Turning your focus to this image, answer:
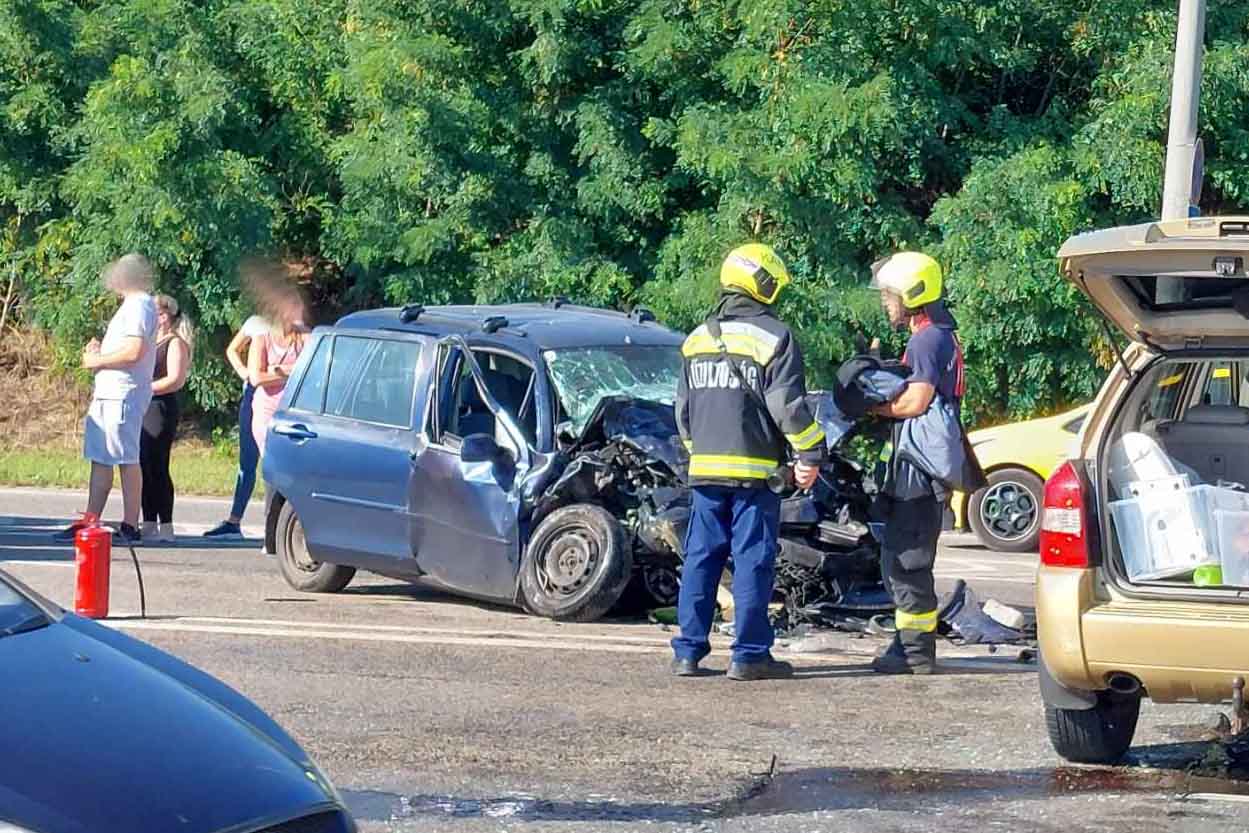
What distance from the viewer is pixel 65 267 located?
915 inches

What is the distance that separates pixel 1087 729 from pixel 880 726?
103cm

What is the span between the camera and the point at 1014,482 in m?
15.4

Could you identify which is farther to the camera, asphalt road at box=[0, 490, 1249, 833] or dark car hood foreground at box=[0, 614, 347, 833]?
asphalt road at box=[0, 490, 1249, 833]

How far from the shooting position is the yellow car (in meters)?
15.4

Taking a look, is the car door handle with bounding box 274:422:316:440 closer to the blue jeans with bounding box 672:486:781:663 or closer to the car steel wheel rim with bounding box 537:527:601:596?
the car steel wheel rim with bounding box 537:527:601:596

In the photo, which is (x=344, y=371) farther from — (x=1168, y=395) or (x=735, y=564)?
(x=1168, y=395)

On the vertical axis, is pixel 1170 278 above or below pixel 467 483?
above

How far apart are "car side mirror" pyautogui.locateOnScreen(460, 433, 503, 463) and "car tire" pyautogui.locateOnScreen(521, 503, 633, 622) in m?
0.43

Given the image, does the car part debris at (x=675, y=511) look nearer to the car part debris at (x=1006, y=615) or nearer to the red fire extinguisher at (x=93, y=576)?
the car part debris at (x=1006, y=615)

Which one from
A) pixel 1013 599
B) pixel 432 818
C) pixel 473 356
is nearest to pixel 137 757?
pixel 432 818

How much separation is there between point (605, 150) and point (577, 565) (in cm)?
1134

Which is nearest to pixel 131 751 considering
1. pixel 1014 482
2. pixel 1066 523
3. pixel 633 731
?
pixel 633 731

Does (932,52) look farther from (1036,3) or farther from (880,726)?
(880,726)

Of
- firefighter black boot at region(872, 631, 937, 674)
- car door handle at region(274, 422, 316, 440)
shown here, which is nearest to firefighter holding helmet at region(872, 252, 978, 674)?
firefighter black boot at region(872, 631, 937, 674)
